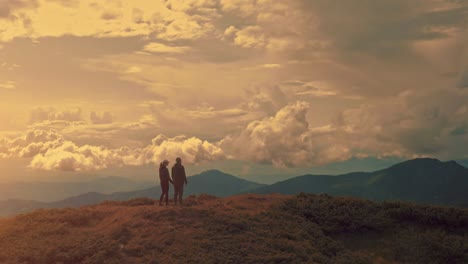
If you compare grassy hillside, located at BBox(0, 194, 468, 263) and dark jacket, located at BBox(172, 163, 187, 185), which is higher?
dark jacket, located at BBox(172, 163, 187, 185)

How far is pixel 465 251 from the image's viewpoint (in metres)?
27.8

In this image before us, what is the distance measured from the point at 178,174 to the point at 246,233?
7.36 metres

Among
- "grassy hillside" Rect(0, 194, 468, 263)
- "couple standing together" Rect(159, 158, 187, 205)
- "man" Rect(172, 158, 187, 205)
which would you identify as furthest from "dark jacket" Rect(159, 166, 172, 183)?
"grassy hillside" Rect(0, 194, 468, 263)

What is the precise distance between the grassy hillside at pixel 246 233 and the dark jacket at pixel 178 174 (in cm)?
263

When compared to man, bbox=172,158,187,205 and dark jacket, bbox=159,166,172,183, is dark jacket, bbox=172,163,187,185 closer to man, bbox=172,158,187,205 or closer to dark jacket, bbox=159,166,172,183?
man, bbox=172,158,187,205

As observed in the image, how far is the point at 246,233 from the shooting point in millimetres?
27391

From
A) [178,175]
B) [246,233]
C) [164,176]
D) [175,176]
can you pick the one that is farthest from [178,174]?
[246,233]

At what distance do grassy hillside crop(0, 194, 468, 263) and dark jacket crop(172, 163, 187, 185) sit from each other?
2627 millimetres

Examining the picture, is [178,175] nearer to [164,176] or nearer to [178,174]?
[178,174]

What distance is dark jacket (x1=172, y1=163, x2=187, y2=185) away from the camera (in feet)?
106

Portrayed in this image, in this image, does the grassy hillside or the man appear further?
the man

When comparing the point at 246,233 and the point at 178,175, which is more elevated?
the point at 178,175

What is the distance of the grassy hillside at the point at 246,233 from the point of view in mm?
24984

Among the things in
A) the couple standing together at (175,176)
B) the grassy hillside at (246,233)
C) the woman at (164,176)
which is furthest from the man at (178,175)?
the grassy hillside at (246,233)
